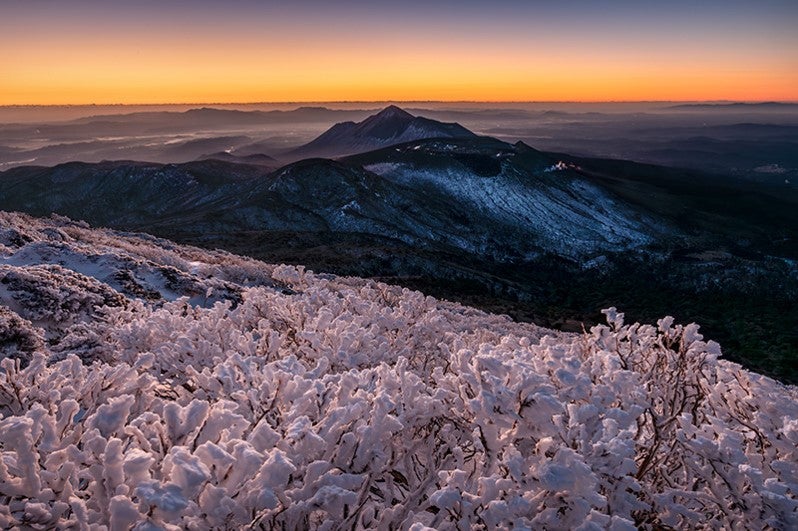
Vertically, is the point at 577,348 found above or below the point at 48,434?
below

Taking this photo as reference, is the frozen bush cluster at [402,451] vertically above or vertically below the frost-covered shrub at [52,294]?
above

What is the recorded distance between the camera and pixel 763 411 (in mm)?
3957

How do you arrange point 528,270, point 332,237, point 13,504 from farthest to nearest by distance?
1. point 528,270
2. point 332,237
3. point 13,504

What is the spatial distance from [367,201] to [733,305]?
249 ft

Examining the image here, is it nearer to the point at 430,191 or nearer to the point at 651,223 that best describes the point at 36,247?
the point at 430,191

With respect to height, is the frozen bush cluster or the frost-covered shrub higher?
the frozen bush cluster

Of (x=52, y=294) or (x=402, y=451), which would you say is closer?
(x=402, y=451)

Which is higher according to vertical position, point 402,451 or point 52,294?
point 402,451

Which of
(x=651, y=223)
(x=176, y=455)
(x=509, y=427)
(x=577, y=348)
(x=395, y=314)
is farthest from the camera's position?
(x=651, y=223)

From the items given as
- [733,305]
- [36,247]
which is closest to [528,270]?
[733,305]

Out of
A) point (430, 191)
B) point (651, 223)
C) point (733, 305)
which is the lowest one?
point (733, 305)

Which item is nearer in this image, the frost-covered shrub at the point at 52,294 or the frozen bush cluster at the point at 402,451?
the frozen bush cluster at the point at 402,451

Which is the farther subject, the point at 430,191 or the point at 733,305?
the point at 430,191

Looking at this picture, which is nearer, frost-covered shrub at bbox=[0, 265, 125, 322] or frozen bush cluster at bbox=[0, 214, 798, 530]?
frozen bush cluster at bbox=[0, 214, 798, 530]
